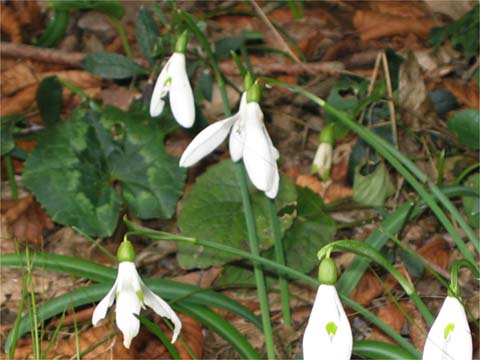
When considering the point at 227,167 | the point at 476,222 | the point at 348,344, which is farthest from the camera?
the point at 227,167

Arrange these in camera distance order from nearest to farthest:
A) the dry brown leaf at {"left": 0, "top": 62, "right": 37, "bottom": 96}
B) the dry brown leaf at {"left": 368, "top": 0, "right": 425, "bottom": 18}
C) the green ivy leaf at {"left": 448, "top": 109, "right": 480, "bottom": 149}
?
the green ivy leaf at {"left": 448, "top": 109, "right": 480, "bottom": 149}, the dry brown leaf at {"left": 0, "top": 62, "right": 37, "bottom": 96}, the dry brown leaf at {"left": 368, "top": 0, "right": 425, "bottom": 18}

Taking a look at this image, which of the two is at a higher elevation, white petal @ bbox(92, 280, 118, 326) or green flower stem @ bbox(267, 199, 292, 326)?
white petal @ bbox(92, 280, 118, 326)

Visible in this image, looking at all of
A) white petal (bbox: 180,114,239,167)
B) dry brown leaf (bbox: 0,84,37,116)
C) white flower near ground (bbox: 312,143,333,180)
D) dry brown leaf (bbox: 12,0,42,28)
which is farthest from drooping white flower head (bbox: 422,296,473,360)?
dry brown leaf (bbox: 12,0,42,28)

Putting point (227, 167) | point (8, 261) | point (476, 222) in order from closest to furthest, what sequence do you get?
point (8, 261), point (476, 222), point (227, 167)

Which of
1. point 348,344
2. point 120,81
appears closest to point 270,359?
point 348,344

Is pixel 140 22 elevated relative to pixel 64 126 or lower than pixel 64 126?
elevated

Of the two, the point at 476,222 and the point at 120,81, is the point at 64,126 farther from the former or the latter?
the point at 476,222

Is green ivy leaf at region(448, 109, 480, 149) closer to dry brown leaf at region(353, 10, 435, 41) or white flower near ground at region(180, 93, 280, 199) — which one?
white flower near ground at region(180, 93, 280, 199)

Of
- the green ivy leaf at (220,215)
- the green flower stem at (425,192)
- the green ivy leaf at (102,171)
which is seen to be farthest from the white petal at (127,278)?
the green ivy leaf at (102,171)
